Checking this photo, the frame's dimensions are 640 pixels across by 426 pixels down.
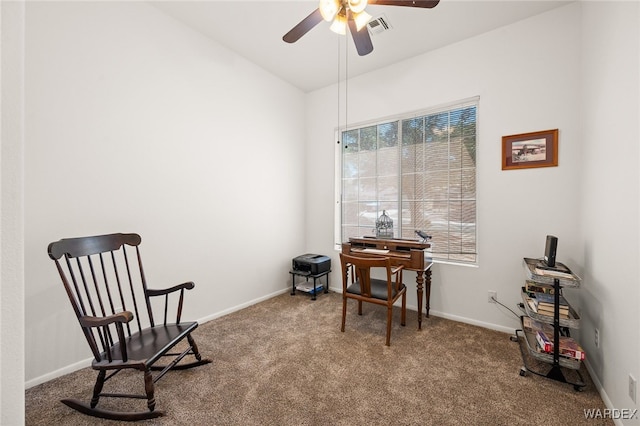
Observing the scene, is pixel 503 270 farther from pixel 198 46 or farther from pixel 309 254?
pixel 198 46

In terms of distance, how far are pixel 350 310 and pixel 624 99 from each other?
278 centimetres

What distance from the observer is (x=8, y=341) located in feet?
2.18

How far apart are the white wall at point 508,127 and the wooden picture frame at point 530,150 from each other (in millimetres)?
52

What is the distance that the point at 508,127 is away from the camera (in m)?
2.51

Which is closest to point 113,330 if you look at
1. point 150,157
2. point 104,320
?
point 104,320

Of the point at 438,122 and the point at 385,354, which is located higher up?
the point at 438,122

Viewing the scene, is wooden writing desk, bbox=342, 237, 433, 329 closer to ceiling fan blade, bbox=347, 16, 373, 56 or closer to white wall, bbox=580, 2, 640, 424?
white wall, bbox=580, 2, 640, 424

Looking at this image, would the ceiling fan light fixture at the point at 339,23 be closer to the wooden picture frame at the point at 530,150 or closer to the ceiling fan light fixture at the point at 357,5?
the ceiling fan light fixture at the point at 357,5

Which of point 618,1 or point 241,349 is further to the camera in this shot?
point 241,349

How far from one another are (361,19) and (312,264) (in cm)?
265

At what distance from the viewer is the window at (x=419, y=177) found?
2.82m

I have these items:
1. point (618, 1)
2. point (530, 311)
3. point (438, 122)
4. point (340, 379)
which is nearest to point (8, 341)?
point (340, 379)

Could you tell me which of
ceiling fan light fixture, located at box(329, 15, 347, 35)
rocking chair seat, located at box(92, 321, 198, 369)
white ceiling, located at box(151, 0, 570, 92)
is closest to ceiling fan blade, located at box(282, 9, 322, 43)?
ceiling fan light fixture, located at box(329, 15, 347, 35)

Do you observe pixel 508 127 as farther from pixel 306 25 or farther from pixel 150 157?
pixel 150 157
